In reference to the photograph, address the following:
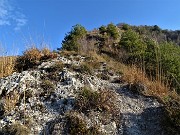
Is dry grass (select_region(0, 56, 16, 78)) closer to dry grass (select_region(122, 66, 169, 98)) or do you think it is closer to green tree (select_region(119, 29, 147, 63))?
dry grass (select_region(122, 66, 169, 98))

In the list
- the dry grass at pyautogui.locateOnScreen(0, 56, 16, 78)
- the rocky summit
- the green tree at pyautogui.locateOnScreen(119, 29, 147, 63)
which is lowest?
the rocky summit

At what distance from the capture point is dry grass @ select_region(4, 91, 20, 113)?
23.6ft

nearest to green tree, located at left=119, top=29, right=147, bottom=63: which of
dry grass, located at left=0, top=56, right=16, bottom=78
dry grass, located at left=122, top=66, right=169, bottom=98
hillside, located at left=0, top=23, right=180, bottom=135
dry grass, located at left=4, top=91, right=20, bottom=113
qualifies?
hillside, located at left=0, top=23, right=180, bottom=135

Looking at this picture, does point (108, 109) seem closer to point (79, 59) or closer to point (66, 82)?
point (66, 82)

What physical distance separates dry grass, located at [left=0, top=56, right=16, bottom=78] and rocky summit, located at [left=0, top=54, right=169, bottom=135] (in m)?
0.55

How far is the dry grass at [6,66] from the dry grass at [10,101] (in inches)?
56.2

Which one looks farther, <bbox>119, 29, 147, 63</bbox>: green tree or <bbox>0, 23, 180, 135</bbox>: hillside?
<bbox>119, 29, 147, 63</bbox>: green tree

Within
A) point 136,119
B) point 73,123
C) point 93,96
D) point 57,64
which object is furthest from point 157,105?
point 57,64

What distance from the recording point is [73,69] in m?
9.05

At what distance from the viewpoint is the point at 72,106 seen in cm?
723

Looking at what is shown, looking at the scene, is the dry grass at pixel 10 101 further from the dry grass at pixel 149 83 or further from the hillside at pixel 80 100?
the dry grass at pixel 149 83

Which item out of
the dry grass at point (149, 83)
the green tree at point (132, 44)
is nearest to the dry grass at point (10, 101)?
the dry grass at point (149, 83)

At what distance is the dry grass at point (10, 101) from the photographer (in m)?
7.20

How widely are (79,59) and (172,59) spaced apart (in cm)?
293
